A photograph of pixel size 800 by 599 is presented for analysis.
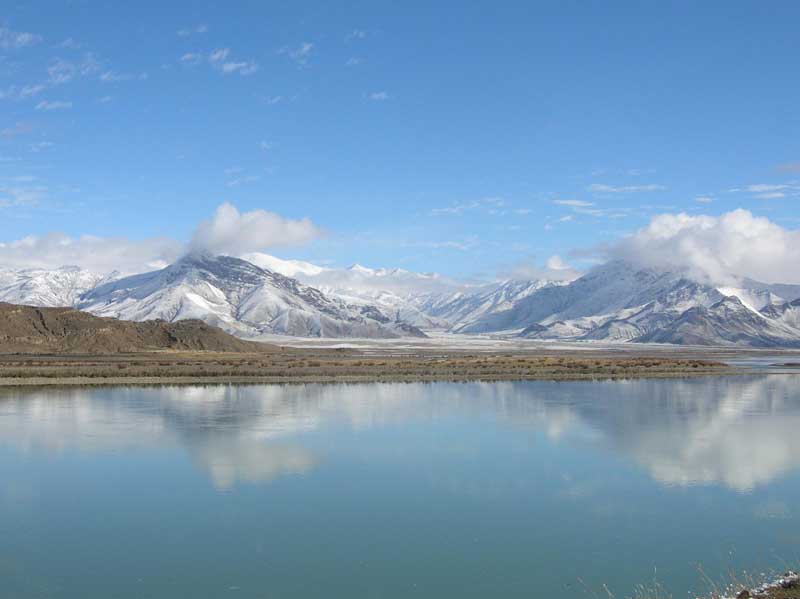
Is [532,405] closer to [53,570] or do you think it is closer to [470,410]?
[470,410]

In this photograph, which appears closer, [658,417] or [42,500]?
[42,500]

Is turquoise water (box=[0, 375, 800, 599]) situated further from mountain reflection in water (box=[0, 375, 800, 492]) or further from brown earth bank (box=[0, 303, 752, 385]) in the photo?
brown earth bank (box=[0, 303, 752, 385])

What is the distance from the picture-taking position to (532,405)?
145 ft

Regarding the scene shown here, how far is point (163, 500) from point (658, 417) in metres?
26.1

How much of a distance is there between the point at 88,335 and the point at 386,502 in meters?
89.8

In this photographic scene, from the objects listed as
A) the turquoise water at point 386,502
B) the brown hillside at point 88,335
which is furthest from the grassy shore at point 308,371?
the turquoise water at point 386,502

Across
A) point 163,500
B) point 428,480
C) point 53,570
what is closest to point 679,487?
point 428,480

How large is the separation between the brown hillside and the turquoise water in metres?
63.1

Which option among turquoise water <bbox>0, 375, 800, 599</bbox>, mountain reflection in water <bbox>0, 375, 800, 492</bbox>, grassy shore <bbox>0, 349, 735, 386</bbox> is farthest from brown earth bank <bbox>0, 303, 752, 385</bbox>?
turquoise water <bbox>0, 375, 800, 599</bbox>

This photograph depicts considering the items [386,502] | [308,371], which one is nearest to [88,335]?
[308,371]

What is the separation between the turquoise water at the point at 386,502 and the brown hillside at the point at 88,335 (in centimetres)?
6305

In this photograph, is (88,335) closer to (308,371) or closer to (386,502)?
(308,371)

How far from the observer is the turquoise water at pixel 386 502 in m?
14.9

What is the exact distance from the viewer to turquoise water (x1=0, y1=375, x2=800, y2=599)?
49.0 feet
